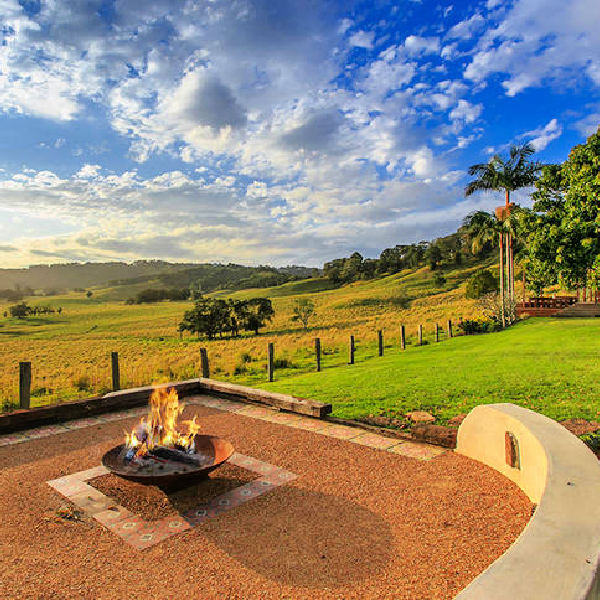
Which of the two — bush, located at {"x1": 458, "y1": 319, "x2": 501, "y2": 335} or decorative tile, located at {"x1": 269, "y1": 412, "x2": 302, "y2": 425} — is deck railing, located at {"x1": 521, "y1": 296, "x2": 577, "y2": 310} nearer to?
bush, located at {"x1": 458, "y1": 319, "x2": 501, "y2": 335}

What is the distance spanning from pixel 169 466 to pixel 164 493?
17.0 inches

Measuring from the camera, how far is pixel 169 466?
5.28m

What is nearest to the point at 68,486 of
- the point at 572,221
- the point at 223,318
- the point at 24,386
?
the point at 24,386

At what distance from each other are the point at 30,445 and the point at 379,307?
57420mm

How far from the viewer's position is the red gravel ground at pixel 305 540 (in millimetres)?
3705

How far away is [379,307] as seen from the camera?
62656mm

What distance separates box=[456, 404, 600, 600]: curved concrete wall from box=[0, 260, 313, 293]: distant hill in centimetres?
13353

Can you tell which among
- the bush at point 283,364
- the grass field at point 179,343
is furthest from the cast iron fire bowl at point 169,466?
the bush at point 283,364

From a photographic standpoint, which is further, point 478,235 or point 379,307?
point 379,307

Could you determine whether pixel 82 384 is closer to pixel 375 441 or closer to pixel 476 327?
pixel 375 441

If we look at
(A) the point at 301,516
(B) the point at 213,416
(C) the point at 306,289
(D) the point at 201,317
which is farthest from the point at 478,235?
(C) the point at 306,289

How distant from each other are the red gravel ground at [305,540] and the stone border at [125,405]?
1.97 m

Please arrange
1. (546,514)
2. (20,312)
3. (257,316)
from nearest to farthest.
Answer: (546,514) → (257,316) → (20,312)

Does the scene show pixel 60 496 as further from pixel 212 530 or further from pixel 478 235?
pixel 478 235
